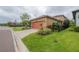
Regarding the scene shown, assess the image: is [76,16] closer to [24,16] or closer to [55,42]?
[55,42]

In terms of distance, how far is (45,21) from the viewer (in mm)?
2844

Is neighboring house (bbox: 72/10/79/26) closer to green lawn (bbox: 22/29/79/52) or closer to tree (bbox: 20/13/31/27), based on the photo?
green lawn (bbox: 22/29/79/52)

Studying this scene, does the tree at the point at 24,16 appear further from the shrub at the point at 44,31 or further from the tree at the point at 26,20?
the shrub at the point at 44,31

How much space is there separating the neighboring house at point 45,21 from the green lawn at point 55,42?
124mm

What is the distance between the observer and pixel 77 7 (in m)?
2.79

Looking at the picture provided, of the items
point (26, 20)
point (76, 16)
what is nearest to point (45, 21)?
point (26, 20)

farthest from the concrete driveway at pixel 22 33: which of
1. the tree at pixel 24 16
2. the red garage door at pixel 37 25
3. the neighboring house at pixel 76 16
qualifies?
the neighboring house at pixel 76 16

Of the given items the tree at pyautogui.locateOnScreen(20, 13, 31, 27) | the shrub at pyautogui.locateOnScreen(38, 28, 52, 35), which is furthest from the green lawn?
the tree at pyautogui.locateOnScreen(20, 13, 31, 27)
